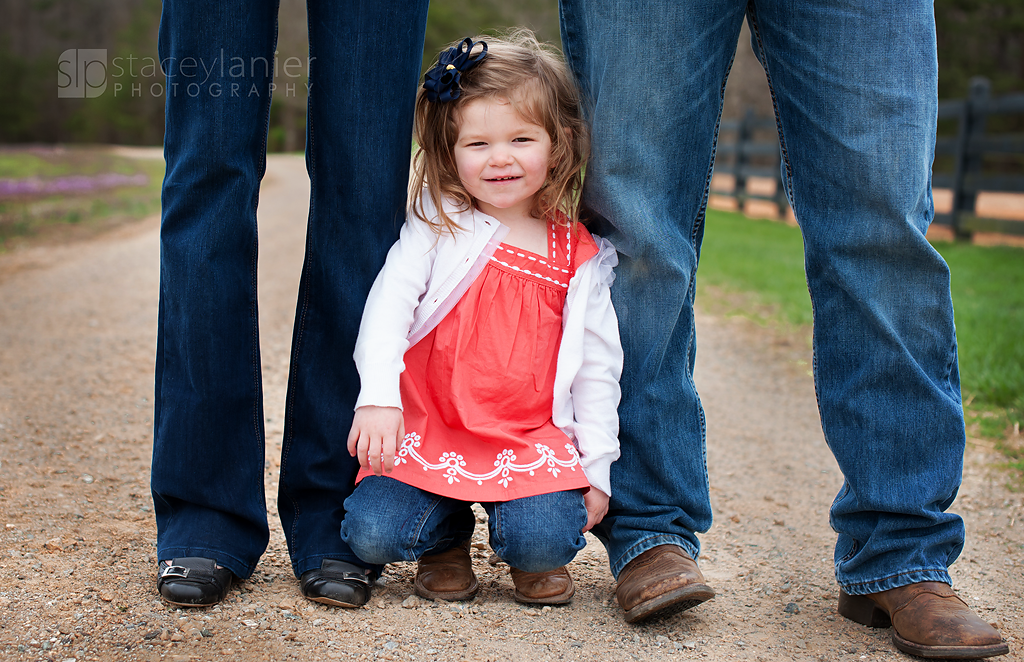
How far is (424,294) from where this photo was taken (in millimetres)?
1607

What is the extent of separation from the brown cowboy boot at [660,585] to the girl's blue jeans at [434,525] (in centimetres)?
11

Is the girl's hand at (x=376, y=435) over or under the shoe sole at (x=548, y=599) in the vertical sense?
over

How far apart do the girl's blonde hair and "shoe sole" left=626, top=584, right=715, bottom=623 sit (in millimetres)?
697

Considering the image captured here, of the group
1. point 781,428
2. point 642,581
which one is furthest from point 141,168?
point 642,581

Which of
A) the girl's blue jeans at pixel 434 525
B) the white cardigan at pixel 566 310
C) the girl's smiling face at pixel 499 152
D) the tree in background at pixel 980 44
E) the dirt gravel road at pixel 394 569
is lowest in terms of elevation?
the dirt gravel road at pixel 394 569

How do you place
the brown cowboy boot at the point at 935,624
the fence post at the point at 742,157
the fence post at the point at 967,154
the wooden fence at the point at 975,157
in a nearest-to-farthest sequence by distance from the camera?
the brown cowboy boot at the point at 935,624
the wooden fence at the point at 975,157
the fence post at the point at 967,154
the fence post at the point at 742,157

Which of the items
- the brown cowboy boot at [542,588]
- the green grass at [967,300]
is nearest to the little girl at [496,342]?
the brown cowboy boot at [542,588]

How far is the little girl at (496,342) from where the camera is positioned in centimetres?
155

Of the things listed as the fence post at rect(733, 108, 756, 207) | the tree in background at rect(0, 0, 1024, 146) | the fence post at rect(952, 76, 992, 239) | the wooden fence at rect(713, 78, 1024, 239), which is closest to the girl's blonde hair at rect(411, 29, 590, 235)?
the wooden fence at rect(713, 78, 1024, 239)

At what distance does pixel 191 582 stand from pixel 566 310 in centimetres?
80

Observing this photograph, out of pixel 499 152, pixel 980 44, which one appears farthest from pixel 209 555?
pixel 980 44

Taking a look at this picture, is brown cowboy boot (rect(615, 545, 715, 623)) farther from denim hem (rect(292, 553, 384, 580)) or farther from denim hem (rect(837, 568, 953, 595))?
denim hem (rect(292, 553, 384, 580))

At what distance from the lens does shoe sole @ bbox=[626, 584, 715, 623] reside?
1439mm

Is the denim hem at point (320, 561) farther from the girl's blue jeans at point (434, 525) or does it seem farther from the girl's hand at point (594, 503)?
the girl's hand at point (594, 503)
